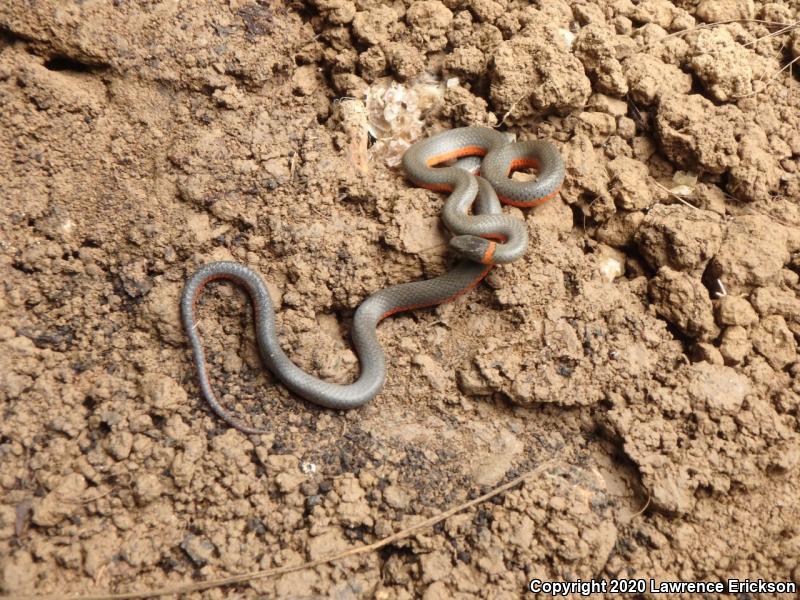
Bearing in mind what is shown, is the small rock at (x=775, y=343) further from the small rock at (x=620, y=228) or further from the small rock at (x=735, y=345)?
the small rock at (x=620, y=228)

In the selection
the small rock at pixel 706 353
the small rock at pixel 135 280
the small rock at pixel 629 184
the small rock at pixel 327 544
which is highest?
the small rock at pixel 629 184

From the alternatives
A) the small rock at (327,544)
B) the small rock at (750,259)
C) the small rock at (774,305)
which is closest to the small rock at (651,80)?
the small rock at (750,259)

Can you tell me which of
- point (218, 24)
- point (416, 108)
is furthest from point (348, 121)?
point (218, 24)

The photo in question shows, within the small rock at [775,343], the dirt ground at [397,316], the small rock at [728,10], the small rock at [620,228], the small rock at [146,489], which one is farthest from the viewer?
the small rock at [728,10]

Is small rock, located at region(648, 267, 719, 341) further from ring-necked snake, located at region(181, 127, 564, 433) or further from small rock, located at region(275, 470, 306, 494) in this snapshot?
small rock, located at region(275, 470, 306, 494)

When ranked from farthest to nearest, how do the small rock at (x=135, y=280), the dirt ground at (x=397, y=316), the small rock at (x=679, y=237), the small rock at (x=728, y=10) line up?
the small rock at (x=728, y=10) → the small rock at (x=679, y=237) → the small rock at (x=135, y=280) → the dirt ground at (x=397, y=316)

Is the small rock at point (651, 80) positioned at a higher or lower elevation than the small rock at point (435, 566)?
higher

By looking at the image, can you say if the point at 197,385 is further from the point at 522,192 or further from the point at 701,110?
the point at 701,110
